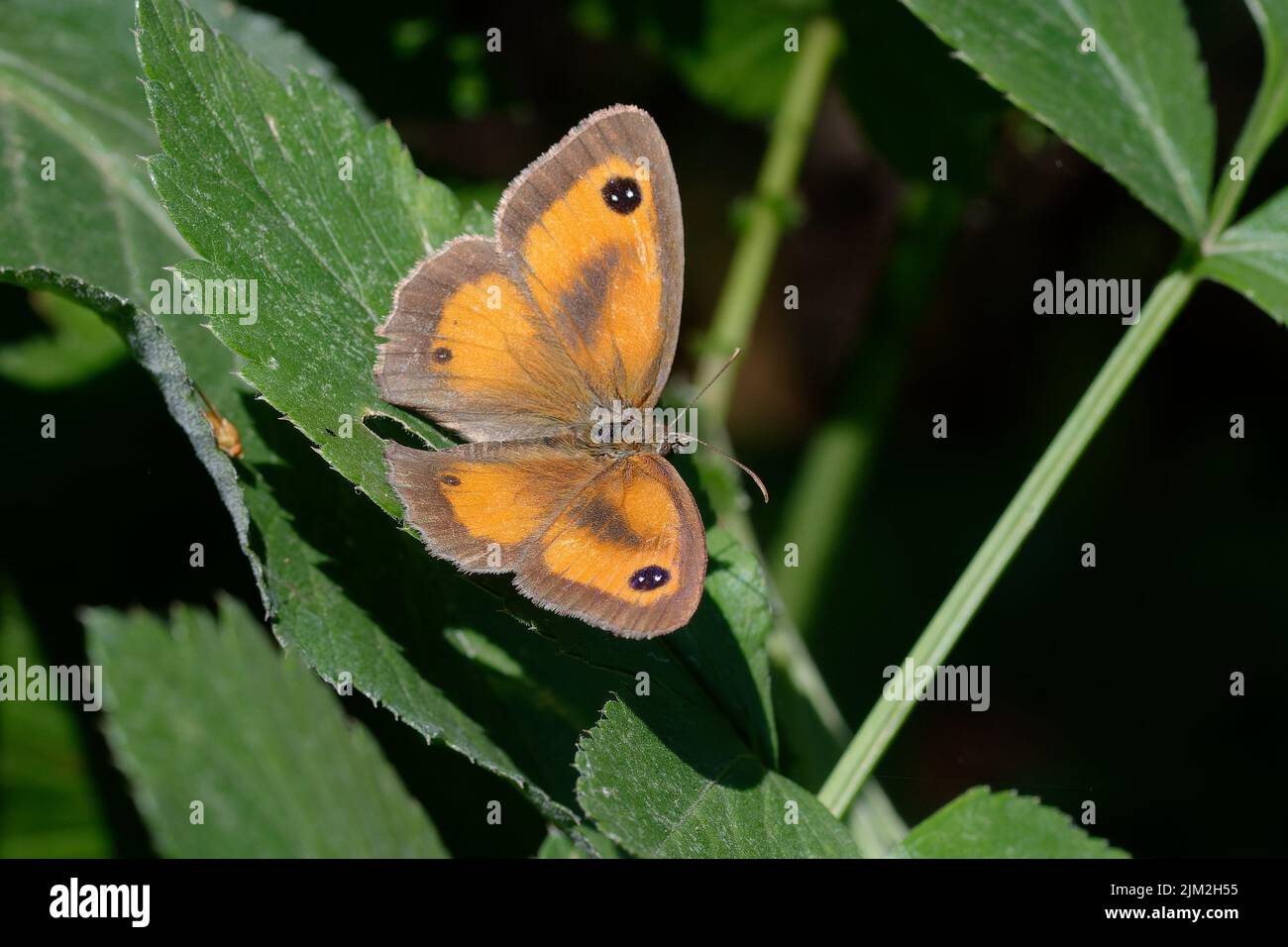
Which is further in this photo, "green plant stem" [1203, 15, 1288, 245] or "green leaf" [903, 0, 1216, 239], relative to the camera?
"green plant stem" [1203, 15, 1288, 245]

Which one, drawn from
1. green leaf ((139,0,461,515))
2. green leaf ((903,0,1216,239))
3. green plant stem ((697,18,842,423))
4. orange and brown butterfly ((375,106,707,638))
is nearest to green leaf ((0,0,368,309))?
green leaf ((139,0,461,515))

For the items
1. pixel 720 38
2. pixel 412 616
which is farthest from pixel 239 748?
pixel 720 38

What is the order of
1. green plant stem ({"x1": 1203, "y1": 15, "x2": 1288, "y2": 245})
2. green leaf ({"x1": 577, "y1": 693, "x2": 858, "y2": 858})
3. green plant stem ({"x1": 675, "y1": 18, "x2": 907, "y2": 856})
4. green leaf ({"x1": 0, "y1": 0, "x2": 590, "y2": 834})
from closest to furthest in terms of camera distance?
green leaf ({"x1": 577, "y1": 693, "x2": 858, "y2": 858}) < green leaf ({"x1": 0, "y1": 0, "x2": 590, "y2": 834}) < green plant stem ({"x1": 1203, "y1": 15, "x2": 1288, "y2": 245}) < green plant stem ({"x1": 675, "y1": 18, "x2": 907, "y2": 856})

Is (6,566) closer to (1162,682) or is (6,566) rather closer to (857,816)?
(857,816)

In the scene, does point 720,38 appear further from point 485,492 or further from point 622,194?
point 485,492

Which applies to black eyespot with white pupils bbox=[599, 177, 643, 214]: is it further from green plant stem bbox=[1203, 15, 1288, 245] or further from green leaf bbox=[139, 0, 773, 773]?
green plant stem bbox=[1203, 15, 1288, 245]

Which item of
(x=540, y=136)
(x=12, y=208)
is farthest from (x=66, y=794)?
(x=540, y=136)
